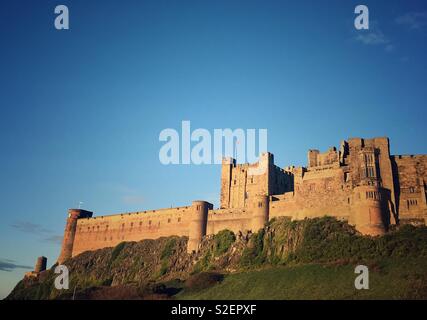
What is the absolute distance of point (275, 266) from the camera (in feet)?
228

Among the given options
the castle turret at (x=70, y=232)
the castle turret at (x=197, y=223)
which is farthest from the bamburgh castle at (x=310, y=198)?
the castle turret at (x=70, y=232)

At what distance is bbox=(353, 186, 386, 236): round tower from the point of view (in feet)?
211

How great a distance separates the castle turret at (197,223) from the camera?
277 ft

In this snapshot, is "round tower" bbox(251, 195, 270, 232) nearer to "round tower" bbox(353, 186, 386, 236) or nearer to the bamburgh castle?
the bamburgh castle

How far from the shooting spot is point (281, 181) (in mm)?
91938

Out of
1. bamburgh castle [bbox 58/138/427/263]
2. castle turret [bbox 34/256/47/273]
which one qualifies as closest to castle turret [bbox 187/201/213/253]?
bamburgh castle [bbox 58/138/427/263]

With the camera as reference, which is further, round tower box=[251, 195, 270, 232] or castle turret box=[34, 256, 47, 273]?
castle turret box=[34, 256, 47, 273]

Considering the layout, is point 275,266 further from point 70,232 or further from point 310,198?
point 70,232

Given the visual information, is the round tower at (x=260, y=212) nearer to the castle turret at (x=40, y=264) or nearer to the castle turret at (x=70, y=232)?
the castle turret at (x=70, y=232)

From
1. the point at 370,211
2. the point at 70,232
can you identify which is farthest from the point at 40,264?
the point at 370,211

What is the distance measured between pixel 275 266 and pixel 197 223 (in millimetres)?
20638

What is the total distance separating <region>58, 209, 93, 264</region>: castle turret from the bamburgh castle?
7.17 m

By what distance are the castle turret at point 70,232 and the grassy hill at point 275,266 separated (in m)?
15.3
